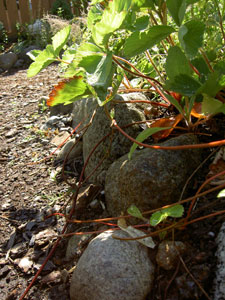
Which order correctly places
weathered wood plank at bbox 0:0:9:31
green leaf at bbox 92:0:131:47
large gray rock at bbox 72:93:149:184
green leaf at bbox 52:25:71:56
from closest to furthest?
green leaf at bbox 92:0:131:47, green leaf at bbox 52:25:71:56, large gray rock at bbox 72:93:149:184, weathered wood plank at bbox 0:0:9:31

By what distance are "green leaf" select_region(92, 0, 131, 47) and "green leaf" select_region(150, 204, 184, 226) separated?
23.3 inches

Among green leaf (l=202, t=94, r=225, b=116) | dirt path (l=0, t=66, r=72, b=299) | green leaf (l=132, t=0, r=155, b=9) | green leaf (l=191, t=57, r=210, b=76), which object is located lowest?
dirt path (l=0, t=66, r=72, b=299)

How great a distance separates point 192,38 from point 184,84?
0.18m

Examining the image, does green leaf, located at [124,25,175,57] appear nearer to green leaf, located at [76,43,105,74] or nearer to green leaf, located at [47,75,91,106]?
green leaf, located at [76,43,105,74]

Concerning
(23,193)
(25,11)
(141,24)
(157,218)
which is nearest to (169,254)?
(157,218)

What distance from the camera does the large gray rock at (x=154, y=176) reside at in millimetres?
1343

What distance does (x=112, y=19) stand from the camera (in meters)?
0.88

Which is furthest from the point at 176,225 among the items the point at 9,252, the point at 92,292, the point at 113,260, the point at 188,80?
the point at 9,252

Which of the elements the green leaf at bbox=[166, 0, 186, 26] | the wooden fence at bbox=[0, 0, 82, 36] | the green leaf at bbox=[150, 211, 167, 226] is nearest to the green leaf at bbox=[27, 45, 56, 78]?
the green leaf at bbox=[166, 0, 186, 26]

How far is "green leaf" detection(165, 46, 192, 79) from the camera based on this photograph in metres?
1.08

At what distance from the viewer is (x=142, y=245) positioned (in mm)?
1271

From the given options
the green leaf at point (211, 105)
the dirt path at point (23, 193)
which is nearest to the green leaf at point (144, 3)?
the green leaf at point (211, 105)

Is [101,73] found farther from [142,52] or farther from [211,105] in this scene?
[211,105]

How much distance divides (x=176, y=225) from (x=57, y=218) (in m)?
0.79
